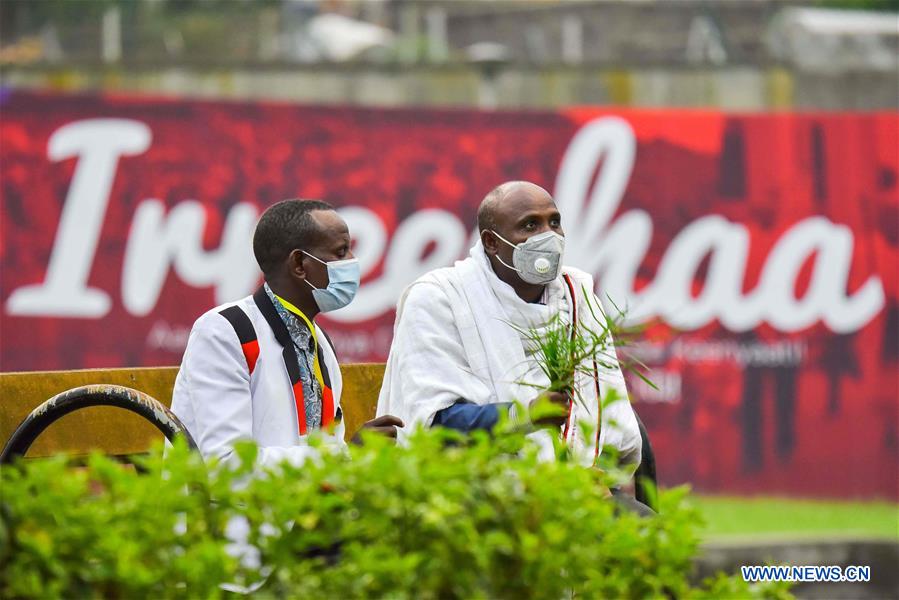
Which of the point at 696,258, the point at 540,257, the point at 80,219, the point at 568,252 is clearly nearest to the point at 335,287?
the point at 540,257

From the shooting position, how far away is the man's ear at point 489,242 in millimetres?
5133

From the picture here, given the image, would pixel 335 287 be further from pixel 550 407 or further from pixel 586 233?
pixel 586 233

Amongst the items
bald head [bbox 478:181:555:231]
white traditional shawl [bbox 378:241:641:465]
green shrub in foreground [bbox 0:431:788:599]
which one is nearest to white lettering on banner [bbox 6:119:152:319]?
white traditional shawl [bbox 378:241:641:465]

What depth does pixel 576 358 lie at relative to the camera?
3693mm

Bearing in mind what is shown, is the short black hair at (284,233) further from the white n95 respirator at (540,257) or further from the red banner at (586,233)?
the red banner at (586,233)

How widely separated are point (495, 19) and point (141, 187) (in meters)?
13.5

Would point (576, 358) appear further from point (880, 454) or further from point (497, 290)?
point (880, 454)

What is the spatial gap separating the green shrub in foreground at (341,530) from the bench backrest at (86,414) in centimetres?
172

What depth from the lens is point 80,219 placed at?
38.4 feet

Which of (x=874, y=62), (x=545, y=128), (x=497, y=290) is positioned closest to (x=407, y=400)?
(x=497, y=290)

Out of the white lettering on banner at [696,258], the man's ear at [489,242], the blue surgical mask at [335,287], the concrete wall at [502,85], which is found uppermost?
the concrete wall at [502,85]

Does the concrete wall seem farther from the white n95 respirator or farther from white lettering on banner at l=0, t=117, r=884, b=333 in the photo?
the white n95 respirator

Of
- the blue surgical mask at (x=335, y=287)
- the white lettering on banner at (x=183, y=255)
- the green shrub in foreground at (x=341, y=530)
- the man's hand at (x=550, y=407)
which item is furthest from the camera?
the white lettering on banner at (x=183, y=255)

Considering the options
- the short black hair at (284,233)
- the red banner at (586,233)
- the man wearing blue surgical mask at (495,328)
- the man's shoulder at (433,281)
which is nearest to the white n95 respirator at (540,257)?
the man wearing blue surgical mask at (495,328)
